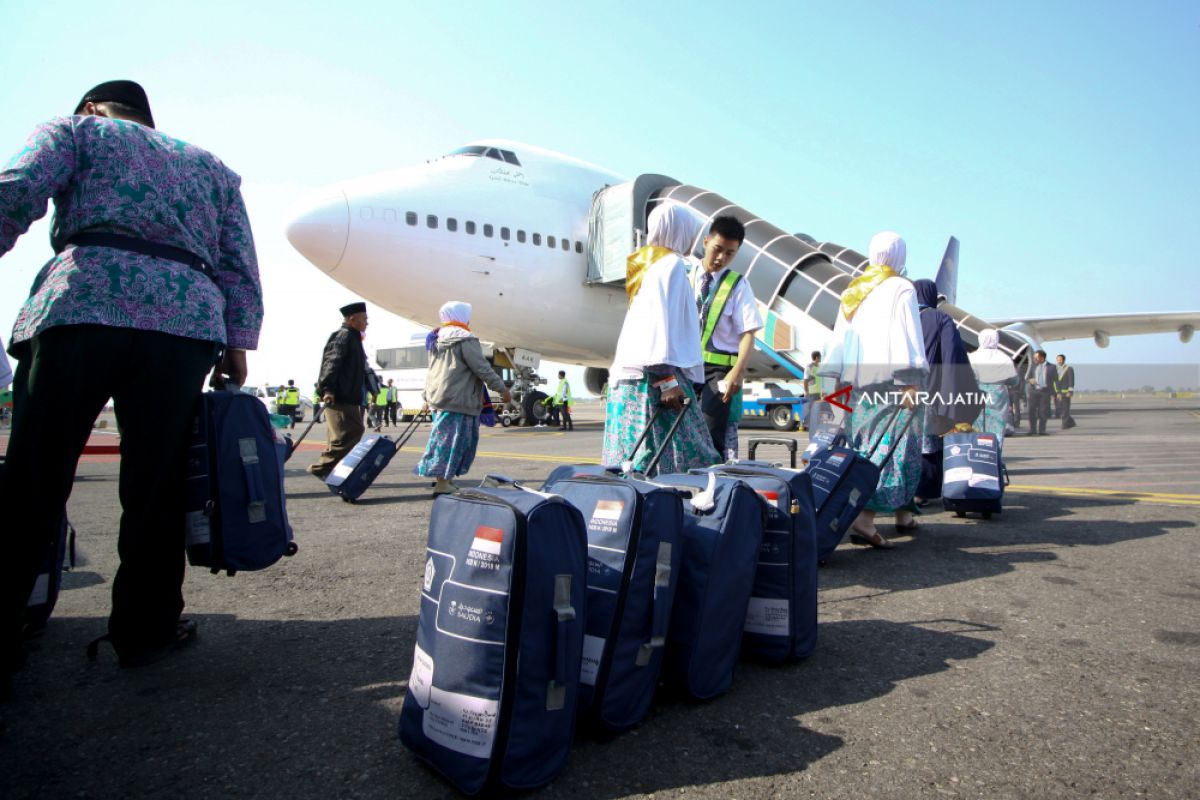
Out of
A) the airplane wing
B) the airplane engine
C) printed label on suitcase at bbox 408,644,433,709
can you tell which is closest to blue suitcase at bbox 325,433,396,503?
printed label on suitcase at bbox 408,644,433,709

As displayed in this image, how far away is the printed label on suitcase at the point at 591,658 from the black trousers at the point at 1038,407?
16698mm

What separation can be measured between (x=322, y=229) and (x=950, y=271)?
20.4 metres

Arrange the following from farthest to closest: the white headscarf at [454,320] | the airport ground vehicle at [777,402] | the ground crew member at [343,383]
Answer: the airport ground vehicle at [777,402] < the ground crew member at [343,383] < the white headscarf at [454,320]

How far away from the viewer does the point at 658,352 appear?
2.95 meters

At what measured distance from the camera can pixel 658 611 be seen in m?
1.81

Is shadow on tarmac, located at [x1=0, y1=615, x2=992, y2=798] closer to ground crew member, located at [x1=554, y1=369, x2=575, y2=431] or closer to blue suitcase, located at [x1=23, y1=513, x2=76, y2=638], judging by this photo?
blue suitcase, located at [x1=23, y1=513, x2=76, y2=638]

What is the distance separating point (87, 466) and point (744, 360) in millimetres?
8765

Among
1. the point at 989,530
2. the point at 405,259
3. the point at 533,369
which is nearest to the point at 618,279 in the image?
the point at 533,369

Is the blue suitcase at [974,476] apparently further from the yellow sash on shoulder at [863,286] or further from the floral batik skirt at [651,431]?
the floral batik skirt at [651,431]

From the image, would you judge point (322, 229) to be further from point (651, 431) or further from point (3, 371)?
point (651, 431)

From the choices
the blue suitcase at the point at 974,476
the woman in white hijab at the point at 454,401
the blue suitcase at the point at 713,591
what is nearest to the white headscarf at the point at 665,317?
the blue suitcase at the point at 713,591

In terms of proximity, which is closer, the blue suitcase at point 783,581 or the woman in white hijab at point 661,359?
the blue suitcase at point 783,581

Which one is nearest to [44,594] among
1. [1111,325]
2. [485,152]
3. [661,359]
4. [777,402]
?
[661,359]

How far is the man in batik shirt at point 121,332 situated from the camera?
190cm
